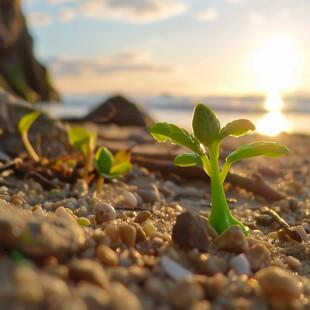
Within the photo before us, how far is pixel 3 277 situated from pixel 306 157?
14.9 ft

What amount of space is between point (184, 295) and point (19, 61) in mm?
28981

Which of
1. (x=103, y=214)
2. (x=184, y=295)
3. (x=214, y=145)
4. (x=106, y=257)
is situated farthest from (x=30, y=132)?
(x=184, y=295)

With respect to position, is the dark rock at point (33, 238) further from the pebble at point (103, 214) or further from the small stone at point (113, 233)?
the pebble at point (103, 214)

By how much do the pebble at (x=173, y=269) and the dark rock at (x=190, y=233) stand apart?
0.49 feet

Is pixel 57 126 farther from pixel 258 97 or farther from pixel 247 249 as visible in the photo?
pixel 258 97

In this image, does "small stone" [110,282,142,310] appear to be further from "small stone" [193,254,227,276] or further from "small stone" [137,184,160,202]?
"small stone" [137,184,160,202]

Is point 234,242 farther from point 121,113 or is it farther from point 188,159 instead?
point 121,113

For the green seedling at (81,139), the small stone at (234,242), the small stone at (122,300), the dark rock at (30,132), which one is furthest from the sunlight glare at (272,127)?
the small stone at (122,300)

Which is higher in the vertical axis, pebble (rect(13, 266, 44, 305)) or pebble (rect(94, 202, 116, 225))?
pebble (rect(13, 266, 44, 305))

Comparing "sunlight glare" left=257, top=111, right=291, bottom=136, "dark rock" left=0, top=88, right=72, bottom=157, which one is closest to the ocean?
"sunlight glare" left=257, top=111, right=291, bottom=136

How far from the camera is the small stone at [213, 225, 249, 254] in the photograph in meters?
1.62

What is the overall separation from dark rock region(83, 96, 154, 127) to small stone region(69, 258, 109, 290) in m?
5.29

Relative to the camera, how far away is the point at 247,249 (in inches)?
64.8

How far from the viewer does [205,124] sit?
1792 millimetres
